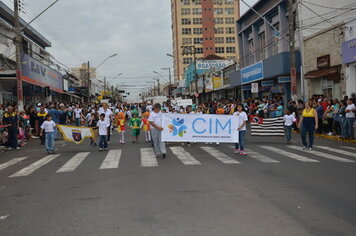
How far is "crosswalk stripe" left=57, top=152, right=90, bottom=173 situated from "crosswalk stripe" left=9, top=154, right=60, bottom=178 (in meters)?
0.74

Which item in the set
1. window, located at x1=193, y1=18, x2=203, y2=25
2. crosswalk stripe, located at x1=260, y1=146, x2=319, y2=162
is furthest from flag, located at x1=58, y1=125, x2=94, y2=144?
window, located at x1=193, y1=18, x2=203, y2=25

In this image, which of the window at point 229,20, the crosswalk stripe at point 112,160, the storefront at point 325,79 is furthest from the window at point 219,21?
the crosswalk stripe at point 112,160

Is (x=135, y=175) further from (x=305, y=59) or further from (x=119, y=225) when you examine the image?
(x=305, y=59)

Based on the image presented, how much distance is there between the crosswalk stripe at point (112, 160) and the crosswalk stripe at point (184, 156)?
1.93m

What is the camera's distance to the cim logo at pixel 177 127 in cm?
1462

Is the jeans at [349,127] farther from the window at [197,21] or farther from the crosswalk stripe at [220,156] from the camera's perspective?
the window at [197,21]

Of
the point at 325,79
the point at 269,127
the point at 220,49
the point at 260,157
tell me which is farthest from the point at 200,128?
the point at 220,49

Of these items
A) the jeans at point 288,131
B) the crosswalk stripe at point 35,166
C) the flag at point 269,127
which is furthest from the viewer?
the flag at point 269,127

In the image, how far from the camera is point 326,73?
25.4 m

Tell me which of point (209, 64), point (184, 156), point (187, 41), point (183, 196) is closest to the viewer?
point (183, 196)

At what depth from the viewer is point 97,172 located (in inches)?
396

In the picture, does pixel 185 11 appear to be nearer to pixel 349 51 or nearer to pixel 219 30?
pixel 219 30

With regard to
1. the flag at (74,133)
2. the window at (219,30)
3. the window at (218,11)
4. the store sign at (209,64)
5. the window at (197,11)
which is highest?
the window at (197,11)

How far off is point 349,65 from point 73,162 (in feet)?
58.1
